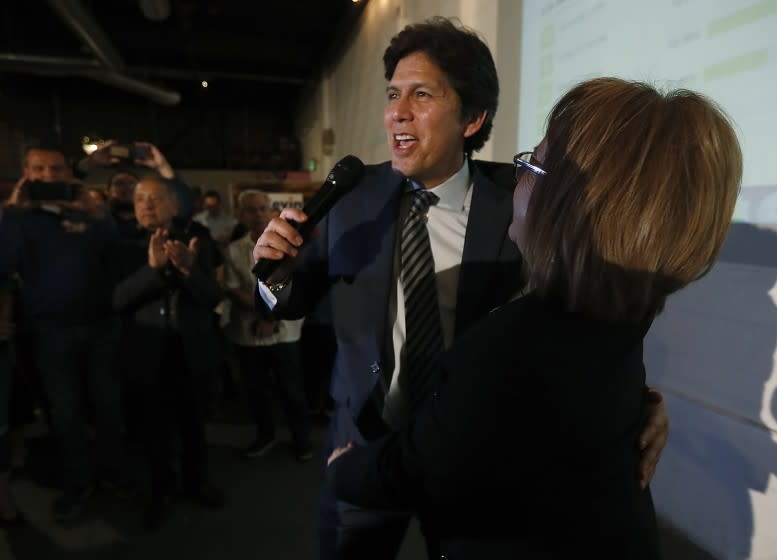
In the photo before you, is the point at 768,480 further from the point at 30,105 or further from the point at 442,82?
the point at 30,105

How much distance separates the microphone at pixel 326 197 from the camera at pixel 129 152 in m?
2.30

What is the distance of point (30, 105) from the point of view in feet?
34.1

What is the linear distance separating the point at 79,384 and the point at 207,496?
0.89 meters

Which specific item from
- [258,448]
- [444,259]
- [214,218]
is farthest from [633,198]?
[214,218]

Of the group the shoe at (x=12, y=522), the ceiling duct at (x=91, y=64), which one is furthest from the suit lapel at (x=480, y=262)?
the ceiling duct at (x=91, y=64)

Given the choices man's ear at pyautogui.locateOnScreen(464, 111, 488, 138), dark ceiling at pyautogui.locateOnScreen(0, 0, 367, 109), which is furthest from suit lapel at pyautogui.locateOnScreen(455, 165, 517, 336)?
dark ceiling at pyautogui.locateOnScreen(0, 0, 367, 109)

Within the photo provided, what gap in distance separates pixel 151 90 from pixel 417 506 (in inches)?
369

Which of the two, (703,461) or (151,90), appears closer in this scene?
(703,461)

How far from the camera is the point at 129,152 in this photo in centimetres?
288

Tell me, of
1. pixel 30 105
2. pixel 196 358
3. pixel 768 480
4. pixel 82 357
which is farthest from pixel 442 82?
pixel 30 105

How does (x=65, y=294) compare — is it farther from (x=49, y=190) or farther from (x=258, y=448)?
(x=258, y=448)

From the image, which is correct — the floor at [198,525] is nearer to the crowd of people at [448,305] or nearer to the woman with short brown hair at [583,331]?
the crowd of people at [448,305]

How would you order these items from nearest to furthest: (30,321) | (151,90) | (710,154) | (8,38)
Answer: (710,154), (30,321), (8,38), (151,90)

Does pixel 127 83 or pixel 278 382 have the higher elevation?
pixel 127 83
